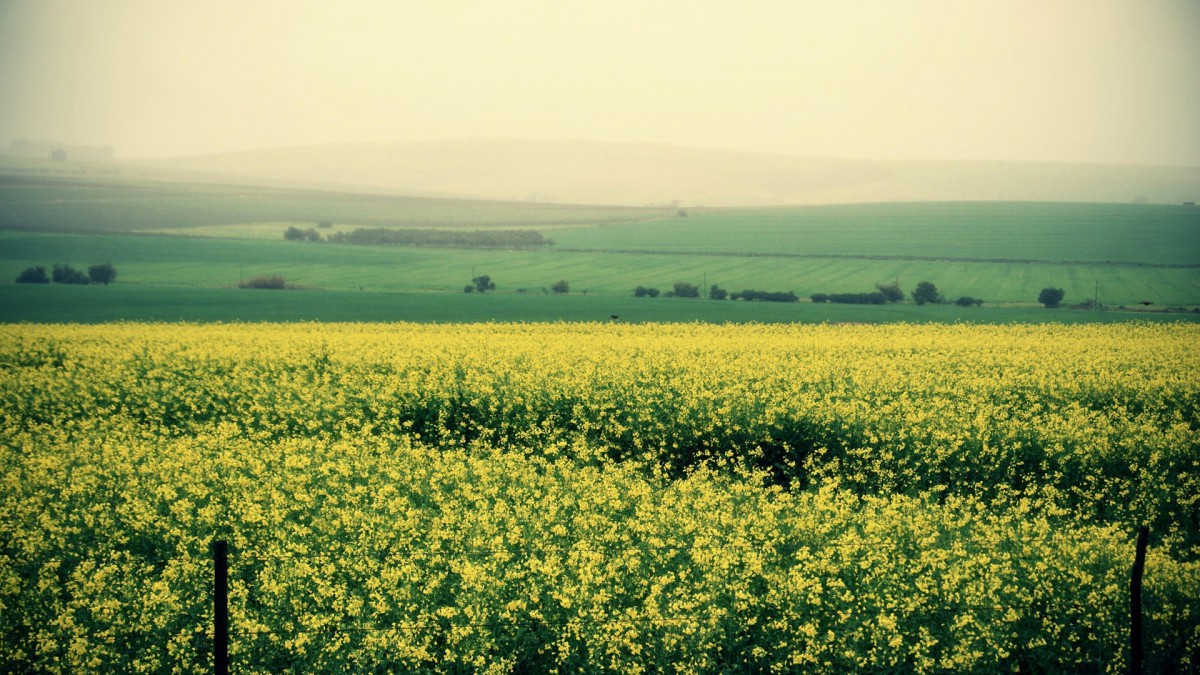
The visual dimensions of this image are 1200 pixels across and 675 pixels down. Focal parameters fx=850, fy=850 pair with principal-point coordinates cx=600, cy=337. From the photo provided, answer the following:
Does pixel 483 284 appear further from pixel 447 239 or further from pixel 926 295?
pixel 447 239

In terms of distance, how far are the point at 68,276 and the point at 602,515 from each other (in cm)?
6969

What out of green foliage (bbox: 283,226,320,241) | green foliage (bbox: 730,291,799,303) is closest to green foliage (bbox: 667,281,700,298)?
green foliage (bbox: 730,291,799,303)

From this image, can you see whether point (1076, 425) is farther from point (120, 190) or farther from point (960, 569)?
point (120, 190)

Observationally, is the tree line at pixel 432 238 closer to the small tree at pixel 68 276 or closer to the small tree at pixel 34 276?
the small tree at pixel 68 276

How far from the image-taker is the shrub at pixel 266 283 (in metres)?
66.0

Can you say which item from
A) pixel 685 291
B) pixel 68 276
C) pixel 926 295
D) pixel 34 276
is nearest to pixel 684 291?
pixel 685 291

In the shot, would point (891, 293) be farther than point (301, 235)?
No

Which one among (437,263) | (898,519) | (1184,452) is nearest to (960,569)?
(898,519)

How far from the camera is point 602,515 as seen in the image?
993cm

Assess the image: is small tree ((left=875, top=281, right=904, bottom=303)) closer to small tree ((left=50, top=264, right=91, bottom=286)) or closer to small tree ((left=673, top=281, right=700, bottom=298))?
small tree ((left=673, top=281, right=700, bottom=298))

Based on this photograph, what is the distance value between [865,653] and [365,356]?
1623 centimetres

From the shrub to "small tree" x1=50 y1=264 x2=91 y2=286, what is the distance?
11641mm

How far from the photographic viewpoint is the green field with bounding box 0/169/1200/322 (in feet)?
177

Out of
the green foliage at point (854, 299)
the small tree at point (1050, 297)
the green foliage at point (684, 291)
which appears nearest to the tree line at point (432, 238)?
the green foliage at point (684, 291)
